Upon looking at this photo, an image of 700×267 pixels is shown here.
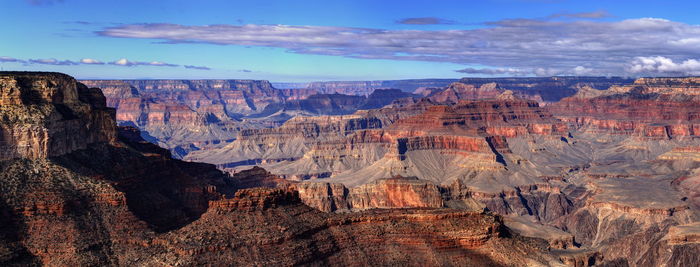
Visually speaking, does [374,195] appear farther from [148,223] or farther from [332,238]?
[332,238]

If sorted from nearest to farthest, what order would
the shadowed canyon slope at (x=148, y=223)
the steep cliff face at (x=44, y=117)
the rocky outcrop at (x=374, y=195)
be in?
the shadowed canyon slope at (x=148, y=223) → the steep cliff face at (x=44, y=117) → the rocky outcrop at (x=374, y=195)

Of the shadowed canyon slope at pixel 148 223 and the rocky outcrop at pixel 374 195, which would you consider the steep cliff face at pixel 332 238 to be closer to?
the shadowed canyon slope at pixel 148 223

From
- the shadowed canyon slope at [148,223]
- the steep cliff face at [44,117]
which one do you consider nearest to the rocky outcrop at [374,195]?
the shadowed canyon slope at [148,223]

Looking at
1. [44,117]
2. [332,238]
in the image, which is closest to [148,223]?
[44,117]

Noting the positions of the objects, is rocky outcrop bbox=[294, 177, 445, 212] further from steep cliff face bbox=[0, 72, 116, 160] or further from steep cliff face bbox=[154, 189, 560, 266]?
steep cliff face bbox=[0, 72, 116, 160]

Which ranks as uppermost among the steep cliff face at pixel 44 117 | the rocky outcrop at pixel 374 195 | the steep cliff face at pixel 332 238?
the steep cliff face at pixel 44 117
